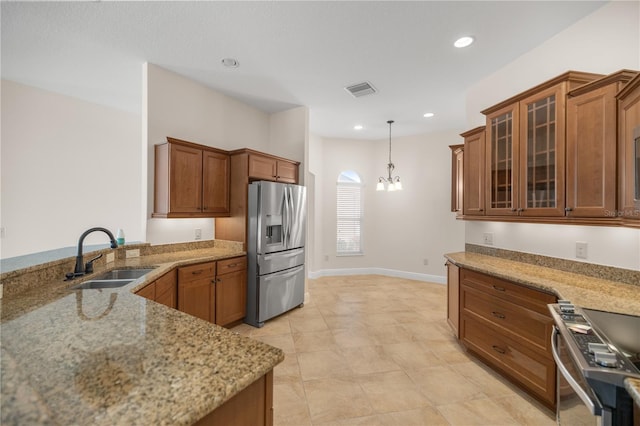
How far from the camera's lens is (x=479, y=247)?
10.7 ft

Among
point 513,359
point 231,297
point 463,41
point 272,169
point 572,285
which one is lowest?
point 513,359

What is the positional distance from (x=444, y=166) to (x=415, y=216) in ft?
3.82

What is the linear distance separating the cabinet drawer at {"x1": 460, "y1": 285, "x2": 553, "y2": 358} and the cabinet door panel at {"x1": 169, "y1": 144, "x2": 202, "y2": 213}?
3067 millimetres

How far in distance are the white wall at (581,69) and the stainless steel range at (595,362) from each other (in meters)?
1.01

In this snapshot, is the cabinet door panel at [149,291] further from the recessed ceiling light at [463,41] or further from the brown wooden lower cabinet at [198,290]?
the recessed ceiling light at [463,41]

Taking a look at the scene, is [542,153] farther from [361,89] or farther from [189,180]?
[189,180]

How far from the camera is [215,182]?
3.42m

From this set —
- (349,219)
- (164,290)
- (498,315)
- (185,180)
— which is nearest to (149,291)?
(164,290)

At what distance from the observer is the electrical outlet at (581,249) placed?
225cm

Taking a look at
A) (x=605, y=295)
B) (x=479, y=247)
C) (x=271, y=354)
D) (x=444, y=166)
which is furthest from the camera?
(x=444, y=166)

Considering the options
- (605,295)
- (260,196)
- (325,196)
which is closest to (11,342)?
(260,196)

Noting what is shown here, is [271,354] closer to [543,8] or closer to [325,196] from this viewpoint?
[543,8]

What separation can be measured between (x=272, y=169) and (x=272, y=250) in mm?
1105

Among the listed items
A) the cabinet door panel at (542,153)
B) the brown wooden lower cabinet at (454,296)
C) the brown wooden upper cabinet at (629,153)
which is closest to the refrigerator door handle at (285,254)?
the brown wooden lower cabinet at (454,296)
